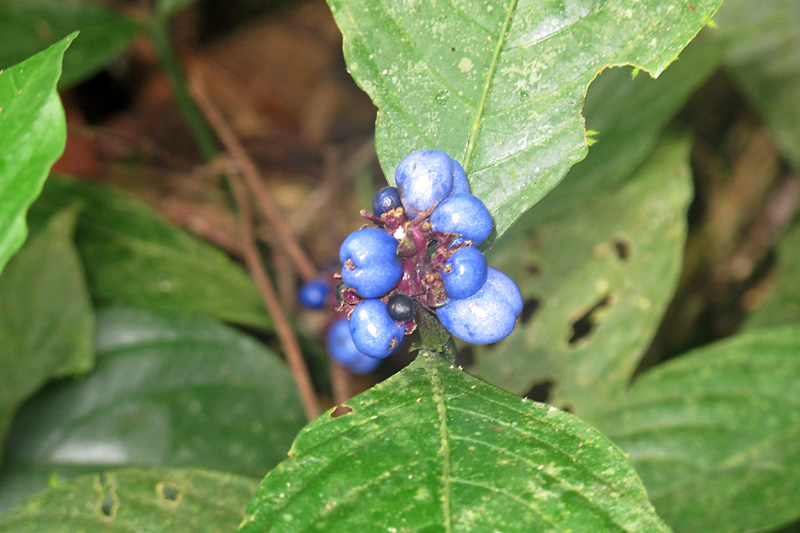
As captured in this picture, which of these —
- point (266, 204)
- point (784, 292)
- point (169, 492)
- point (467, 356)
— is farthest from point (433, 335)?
point (784, 292)

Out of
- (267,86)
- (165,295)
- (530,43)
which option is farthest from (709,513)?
(267,86)

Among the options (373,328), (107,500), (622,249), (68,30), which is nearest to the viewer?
(373,328)

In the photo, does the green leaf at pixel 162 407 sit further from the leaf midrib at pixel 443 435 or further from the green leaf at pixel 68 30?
the leaf midrib at pixel 443 435

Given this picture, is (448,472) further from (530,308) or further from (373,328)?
(530,308)

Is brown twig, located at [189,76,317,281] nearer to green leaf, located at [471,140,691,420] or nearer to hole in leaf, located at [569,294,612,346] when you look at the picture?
green leaf, located at [471,140,691,420]

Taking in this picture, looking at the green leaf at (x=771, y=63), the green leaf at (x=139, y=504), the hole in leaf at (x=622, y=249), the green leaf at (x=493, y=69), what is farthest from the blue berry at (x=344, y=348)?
the green leaf at (x=771, y=63)

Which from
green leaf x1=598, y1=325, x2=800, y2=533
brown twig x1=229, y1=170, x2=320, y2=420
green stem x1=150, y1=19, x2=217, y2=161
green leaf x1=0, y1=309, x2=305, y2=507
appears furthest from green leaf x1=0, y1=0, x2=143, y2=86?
green leaf x1=598, y1=325, x2=800, y2=533

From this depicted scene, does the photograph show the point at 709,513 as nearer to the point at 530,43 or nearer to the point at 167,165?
the point at 530,43
